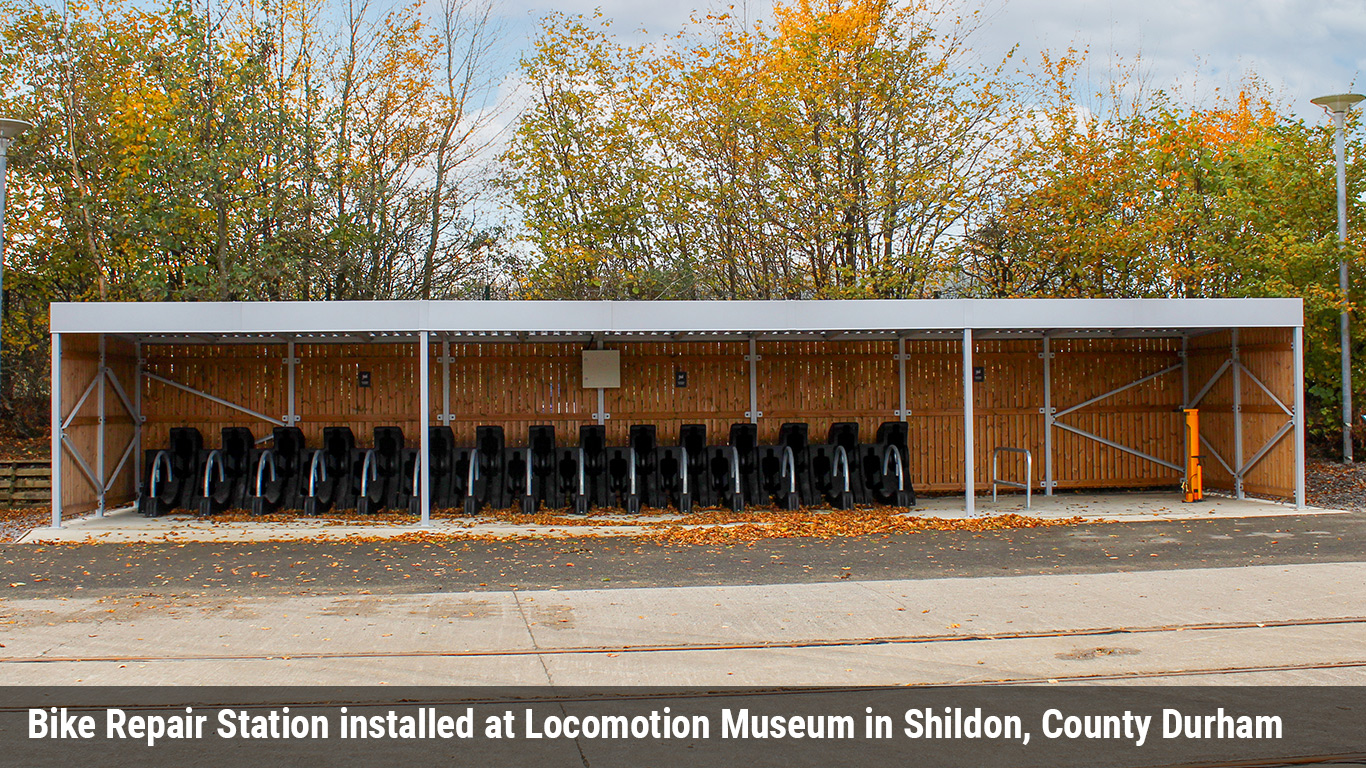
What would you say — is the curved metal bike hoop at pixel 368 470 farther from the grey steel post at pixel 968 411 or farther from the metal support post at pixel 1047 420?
the metal support post at pixel 1047 420

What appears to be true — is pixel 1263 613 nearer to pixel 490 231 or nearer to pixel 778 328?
pixel 778 328

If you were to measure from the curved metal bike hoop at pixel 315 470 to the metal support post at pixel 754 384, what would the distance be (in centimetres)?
541

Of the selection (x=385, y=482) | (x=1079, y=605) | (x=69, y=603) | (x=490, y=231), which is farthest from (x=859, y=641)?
(x=490, y=231)

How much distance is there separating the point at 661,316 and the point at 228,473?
585cm

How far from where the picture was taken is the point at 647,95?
20.3 m

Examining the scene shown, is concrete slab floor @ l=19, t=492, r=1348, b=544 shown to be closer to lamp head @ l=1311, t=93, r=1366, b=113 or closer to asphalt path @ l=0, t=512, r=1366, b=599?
asphalt path @ l=0, t=512, r=1366, b=599

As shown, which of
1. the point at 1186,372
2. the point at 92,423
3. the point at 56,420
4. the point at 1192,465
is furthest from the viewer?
the point at 1186,372

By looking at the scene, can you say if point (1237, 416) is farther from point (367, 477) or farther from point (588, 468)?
point (367, 477)

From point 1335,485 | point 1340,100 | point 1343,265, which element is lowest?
point 1335,485

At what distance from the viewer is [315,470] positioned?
1266 centimetres

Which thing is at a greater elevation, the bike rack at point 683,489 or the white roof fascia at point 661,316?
the white roof fascia at point 661,316

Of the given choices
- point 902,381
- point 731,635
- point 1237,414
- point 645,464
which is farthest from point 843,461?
point 731,635

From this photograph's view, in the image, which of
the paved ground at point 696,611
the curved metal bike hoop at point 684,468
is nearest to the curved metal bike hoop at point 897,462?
the curved metal bike hoop at point 684,468

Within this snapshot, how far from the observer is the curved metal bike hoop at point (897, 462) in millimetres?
13016
